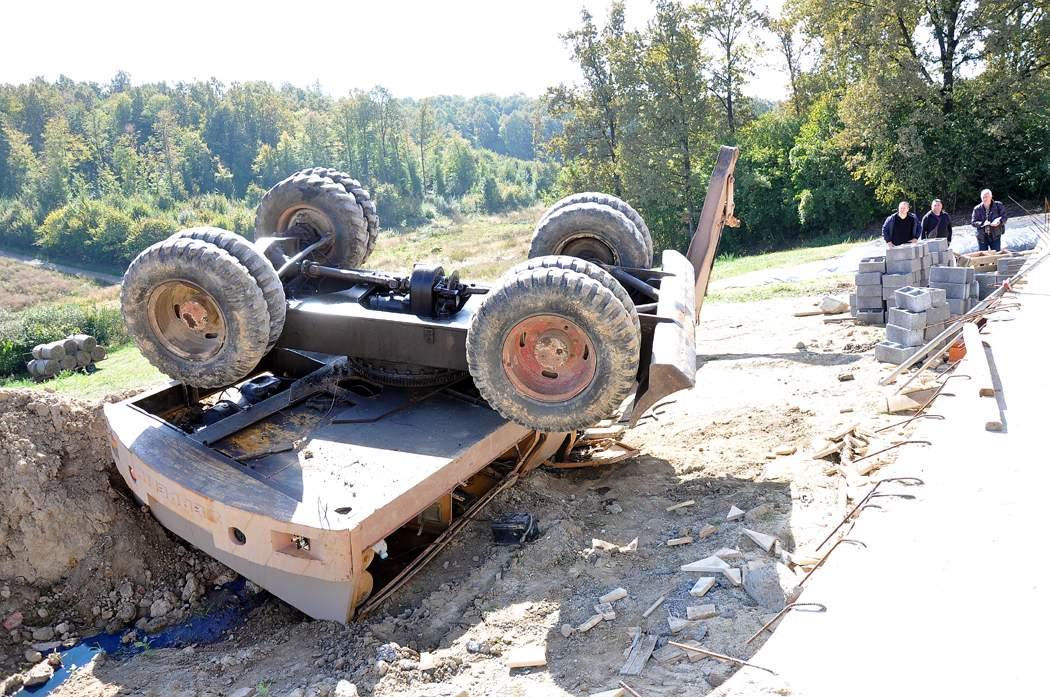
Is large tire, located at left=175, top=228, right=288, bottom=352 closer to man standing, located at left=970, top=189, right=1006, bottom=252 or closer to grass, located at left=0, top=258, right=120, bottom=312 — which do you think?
man standing, located at left=970, top=189, right=1006, bottom=252

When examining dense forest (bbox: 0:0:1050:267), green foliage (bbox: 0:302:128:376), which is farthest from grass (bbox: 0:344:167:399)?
dense forest (bbox: 0:0:1050:267)

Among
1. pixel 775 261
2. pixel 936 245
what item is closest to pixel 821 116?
pixel 775 261

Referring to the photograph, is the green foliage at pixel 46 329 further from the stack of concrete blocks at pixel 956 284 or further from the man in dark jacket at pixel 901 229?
the stack of concrete blocks at pixel 956 284

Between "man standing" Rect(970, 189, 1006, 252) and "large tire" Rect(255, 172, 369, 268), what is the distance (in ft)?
31.8

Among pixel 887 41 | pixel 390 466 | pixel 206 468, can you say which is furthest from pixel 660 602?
pixel 887 41

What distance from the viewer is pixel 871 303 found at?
10.6 m

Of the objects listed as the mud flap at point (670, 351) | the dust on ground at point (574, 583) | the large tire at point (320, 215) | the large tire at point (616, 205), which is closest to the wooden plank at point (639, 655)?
the dust on ground at point (574, 583)

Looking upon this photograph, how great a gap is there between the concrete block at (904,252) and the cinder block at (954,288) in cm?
62

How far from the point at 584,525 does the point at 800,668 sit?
299 centimetres

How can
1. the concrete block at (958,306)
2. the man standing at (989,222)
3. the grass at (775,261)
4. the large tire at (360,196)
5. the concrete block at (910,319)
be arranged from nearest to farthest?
1. the large tire at (360,196)
2. the concrete block at (910,319)
3. the concrete block at (958,306)
4. the man standing at (989,222)
5. the grass at (775,261)

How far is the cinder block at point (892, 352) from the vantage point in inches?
340

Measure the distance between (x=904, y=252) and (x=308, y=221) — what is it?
6.79 meters

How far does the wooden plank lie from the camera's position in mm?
4180

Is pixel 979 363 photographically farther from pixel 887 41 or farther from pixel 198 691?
pixel 887 41
